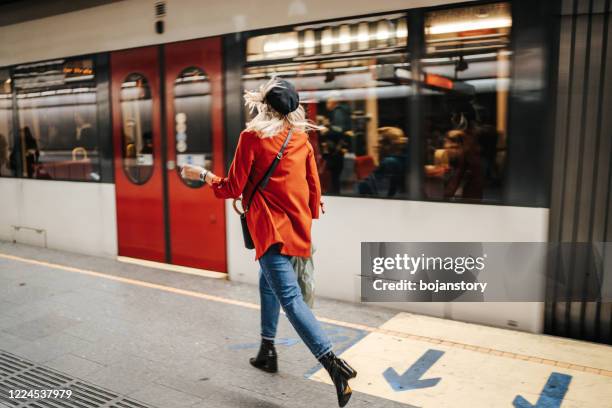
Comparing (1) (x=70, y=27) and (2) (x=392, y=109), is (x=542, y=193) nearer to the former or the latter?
(2) (x=392, y=109)

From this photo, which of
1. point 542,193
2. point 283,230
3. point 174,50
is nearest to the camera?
point 283,230

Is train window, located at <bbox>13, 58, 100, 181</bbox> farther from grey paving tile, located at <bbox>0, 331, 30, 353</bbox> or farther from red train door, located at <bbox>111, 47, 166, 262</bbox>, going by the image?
grey paving tile, located at <bbox>0, 331, 30, 353</bbox>

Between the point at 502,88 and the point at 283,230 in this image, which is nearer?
the point at 283,230

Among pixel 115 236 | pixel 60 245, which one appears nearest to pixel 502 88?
pixel 115 236

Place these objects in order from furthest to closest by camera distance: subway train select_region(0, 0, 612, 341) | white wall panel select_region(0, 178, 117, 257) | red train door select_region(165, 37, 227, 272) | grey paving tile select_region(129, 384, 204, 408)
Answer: white wall panel select_region(0, 178, 117, 257) → red train door select_region(165, 37, 227, 272) → subway train select_region(0, 0, 612, 341) → grey paving tile select_region(129, 384, 204, 408)

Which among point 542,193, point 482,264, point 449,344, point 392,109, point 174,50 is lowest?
point 449,344

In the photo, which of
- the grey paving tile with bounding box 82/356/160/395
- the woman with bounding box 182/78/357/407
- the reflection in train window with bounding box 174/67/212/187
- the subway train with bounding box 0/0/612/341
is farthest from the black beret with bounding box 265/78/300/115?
the reflection in train window with bounding box 174/67/212/187

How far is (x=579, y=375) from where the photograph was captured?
3797 mm

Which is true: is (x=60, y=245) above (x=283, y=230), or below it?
below

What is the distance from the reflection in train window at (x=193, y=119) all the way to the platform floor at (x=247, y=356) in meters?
1.62

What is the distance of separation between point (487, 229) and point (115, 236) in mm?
4912

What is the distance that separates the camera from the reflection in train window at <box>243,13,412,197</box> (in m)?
5.02

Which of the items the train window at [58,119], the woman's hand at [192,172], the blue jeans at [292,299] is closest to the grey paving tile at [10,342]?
the woman's hand at [192,172]

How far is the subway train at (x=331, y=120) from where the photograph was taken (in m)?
4.38
